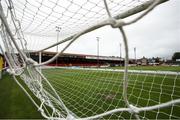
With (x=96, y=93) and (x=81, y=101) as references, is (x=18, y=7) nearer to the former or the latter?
(x=81, y=101)

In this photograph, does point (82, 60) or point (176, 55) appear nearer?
point (82, 60)

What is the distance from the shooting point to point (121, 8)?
210 cm

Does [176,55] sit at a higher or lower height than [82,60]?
higher

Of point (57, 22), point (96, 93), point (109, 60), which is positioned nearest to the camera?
point (57, 22)

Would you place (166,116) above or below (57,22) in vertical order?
below

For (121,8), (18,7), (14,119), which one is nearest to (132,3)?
(121,8)

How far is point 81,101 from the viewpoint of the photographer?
3492 mm

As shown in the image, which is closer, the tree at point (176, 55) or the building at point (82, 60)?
the building at point (82, 60)

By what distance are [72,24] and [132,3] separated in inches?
34.5

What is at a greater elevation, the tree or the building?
the tree

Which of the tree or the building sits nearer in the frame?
the building

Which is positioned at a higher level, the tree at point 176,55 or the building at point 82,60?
the tree at point 176,55

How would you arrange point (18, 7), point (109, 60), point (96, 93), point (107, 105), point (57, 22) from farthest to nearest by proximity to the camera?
point (109, 60) < point (96, 93) < point (107, 105) < point (57, 22) < point (18, 7)

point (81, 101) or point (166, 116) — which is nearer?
point (166, 116)
